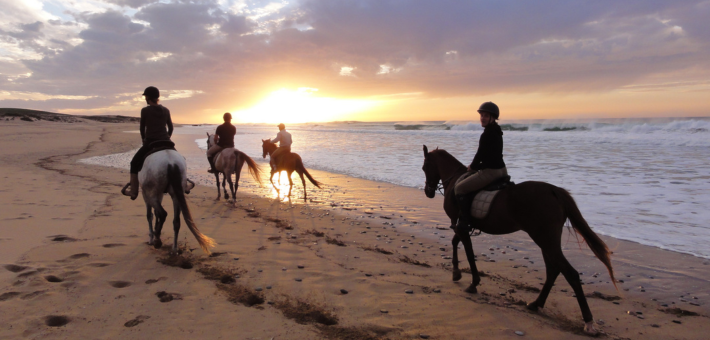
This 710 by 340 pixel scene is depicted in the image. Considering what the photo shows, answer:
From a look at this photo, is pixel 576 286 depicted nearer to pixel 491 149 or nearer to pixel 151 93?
pixel 491 149

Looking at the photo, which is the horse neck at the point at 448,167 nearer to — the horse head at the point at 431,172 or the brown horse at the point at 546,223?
the horse head at the point at 431,172

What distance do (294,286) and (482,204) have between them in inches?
105

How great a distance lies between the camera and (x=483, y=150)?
4.42 m

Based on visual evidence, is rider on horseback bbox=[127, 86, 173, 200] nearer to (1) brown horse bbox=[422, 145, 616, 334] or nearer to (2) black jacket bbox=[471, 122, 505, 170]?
(2) black jacket bbox=[471, 122, 505, 170]

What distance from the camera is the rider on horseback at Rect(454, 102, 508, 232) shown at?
4.40 metres

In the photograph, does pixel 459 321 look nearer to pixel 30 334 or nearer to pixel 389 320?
pixel 389 320

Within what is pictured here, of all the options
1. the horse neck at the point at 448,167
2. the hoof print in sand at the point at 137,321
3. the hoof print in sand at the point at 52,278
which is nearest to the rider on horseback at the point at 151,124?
the hoof print in sand at the point at 52,278

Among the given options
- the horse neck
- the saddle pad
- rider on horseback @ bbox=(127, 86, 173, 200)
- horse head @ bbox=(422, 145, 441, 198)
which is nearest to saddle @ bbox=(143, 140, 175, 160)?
rider on horseback @ bbox=(127, 86, 173, 200)

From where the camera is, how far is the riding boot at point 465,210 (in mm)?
4570

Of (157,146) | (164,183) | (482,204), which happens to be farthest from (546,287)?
(157,146)

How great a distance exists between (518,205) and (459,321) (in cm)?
151

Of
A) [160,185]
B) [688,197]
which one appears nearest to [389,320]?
[160,185]

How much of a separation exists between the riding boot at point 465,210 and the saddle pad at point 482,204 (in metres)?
0.05

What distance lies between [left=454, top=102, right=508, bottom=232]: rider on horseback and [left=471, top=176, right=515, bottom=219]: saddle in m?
0.06
